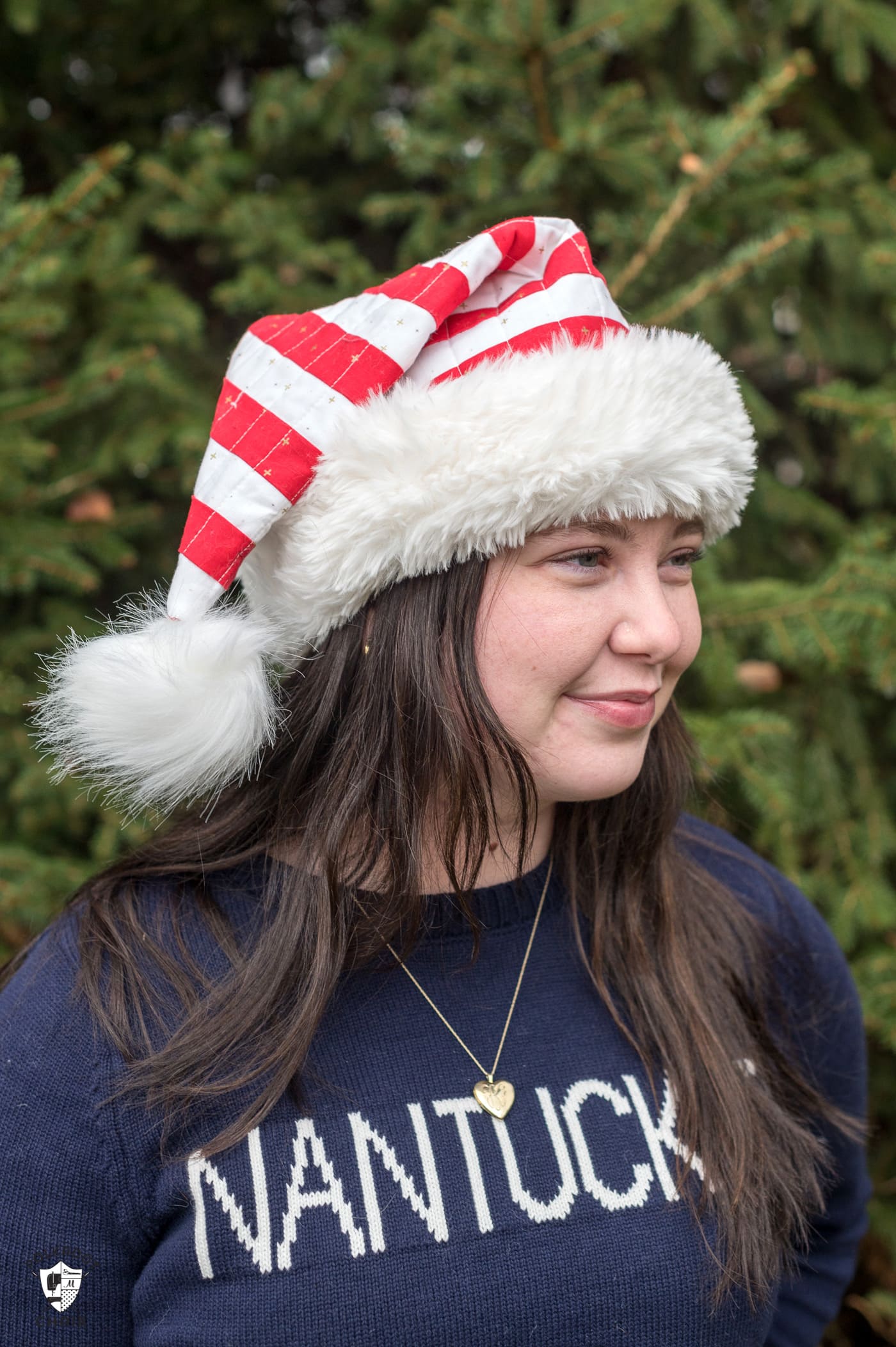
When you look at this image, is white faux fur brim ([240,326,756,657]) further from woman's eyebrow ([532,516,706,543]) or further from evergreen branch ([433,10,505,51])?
evergreen branch ([433,10,505,51])

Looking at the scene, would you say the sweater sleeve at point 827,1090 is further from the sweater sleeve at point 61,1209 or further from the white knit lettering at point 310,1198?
the sweater sleeve at point 61,1209

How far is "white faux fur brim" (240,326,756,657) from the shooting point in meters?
1.29

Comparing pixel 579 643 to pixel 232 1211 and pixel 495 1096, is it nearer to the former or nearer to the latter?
pixel 495 1096

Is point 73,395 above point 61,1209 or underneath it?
above

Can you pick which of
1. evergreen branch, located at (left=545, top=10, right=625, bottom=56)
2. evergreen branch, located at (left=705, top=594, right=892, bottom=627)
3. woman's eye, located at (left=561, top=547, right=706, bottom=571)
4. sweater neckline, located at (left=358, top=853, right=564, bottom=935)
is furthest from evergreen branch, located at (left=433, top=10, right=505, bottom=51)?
sweater neckline, located at (left=358, top=853, right=564, bottom=935)

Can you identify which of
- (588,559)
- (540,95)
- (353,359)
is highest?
(540,95)

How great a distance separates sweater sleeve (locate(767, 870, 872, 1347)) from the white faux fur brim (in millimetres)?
849

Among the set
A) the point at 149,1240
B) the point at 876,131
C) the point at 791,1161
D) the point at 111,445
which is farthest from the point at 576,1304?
the point at 876,131

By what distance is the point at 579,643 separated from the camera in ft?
4.37

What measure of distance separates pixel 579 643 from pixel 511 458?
0.25 metres

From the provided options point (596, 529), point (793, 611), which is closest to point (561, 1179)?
point (596, 529)

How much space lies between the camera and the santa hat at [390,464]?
131 centimetres

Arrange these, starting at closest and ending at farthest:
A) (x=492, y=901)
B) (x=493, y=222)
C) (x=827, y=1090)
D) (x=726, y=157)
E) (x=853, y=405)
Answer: (x=492, y=901)
(x=827, y=1090)
(x=726, y=157)
(x=853, y=405)
(x=493, y=222)
